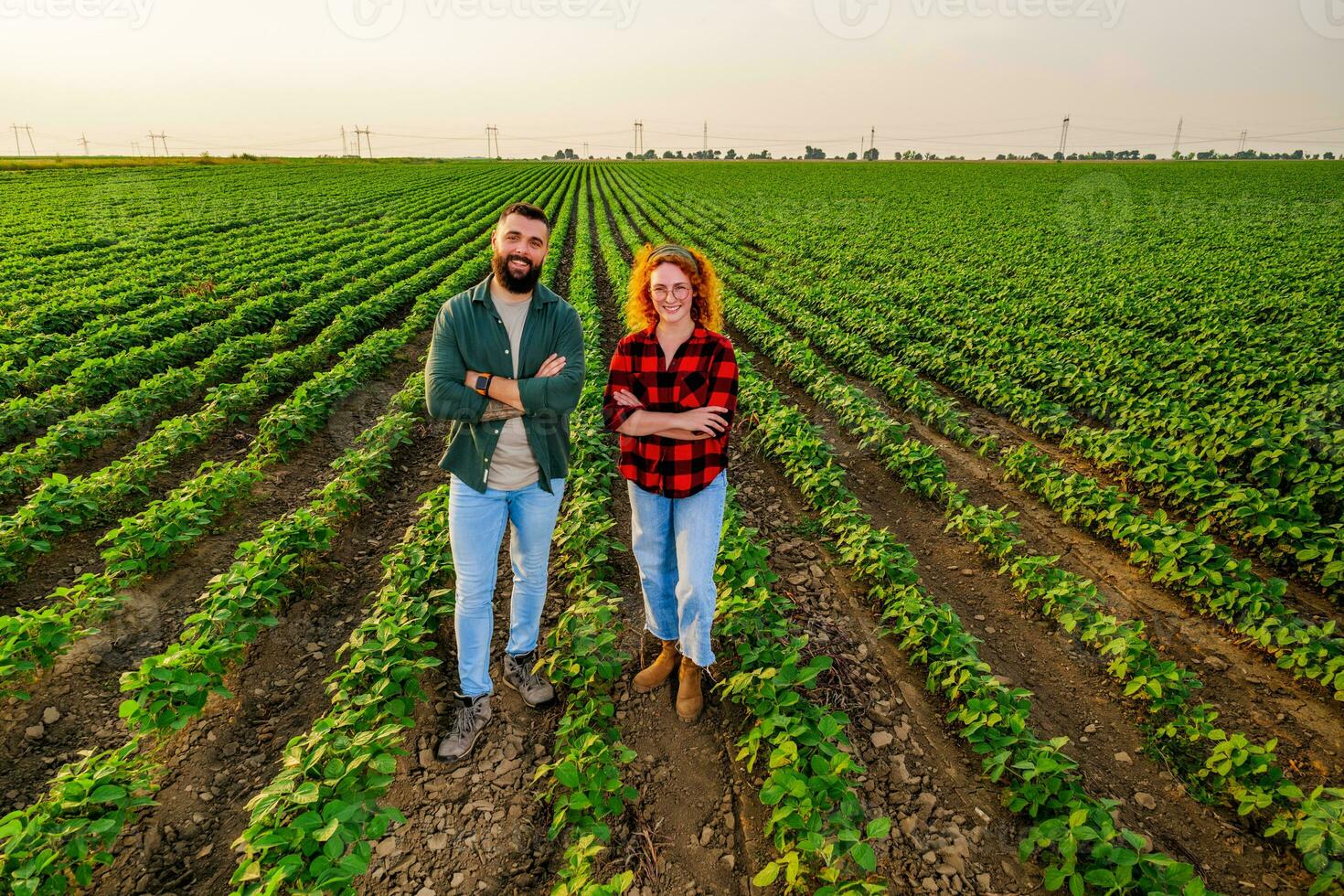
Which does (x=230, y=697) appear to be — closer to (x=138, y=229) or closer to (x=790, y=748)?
(x=790, y=748)

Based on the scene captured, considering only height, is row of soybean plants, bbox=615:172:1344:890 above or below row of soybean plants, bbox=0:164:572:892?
Result: below

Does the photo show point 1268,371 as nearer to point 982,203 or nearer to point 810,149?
point 982,203

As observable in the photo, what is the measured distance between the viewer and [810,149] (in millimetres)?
126312

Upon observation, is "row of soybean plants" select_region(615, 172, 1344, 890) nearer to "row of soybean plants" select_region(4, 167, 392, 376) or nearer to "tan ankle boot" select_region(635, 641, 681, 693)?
"tan ankle boot" select_region(635, 641, 681, 693)

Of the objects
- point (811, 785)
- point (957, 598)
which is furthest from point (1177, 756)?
point (811, 785)

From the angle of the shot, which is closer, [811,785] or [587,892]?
[587,892]

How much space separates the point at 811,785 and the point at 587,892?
3.54 ft

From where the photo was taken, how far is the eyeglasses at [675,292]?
2771 millimetres

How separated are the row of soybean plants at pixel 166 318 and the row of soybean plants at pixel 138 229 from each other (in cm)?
37

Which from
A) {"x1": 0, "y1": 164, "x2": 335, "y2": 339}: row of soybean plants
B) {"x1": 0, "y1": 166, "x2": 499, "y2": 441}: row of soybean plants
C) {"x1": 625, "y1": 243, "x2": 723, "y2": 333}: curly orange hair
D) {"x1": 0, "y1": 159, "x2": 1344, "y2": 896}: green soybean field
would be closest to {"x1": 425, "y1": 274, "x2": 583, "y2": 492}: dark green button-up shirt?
{"x1": 625, "y1": 243, "x2": 723, "y2": 333}: curly orange hair

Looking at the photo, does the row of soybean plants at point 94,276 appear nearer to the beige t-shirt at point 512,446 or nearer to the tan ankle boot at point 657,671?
the beige t-shirt at point 512,446

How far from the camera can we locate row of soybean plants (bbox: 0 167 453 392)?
792cm

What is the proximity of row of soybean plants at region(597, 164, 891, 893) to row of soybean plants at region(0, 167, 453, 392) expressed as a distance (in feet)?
28.2

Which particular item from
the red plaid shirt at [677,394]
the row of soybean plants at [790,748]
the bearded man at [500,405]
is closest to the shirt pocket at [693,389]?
the red plaid shirt at [677,394]
